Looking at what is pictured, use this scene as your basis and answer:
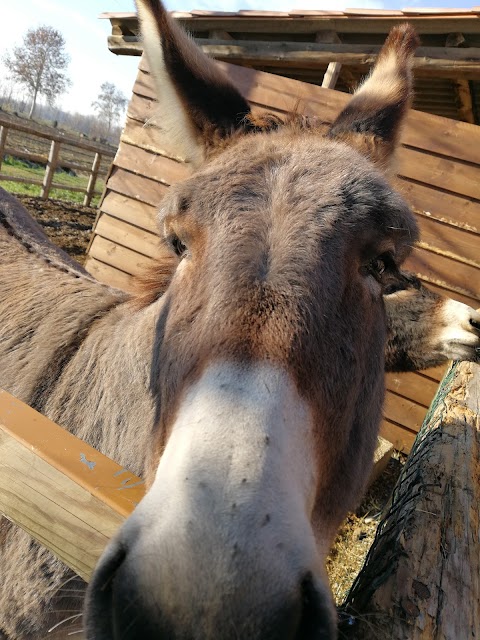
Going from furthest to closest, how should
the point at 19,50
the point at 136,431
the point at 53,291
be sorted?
the point at 19,50 → the point at 53,291 → the point at 136,431

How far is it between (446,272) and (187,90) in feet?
15.1

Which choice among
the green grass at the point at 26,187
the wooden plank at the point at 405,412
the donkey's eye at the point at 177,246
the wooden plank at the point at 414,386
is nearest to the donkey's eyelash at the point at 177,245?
the donkey's eye at the point at 177,246

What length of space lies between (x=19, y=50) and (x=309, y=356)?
92.0 m

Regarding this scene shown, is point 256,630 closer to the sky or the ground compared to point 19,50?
closer to the ground

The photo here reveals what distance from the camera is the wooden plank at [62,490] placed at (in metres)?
1.23

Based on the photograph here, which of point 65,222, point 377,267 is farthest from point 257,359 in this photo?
point 65,222

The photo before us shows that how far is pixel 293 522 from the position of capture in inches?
40.6

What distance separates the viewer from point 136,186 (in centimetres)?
715

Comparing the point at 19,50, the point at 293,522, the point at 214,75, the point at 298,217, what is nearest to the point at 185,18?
the point at 214,75

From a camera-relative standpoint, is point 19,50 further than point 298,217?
Yes

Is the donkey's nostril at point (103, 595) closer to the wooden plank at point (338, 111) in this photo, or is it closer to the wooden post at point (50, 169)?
the wooden plank at point (338, 111)

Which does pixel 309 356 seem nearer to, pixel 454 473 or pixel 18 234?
pixel 454 473

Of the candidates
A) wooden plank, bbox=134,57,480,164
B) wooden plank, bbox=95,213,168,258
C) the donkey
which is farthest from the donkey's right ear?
wooden plank, bbox=95,213,168,258

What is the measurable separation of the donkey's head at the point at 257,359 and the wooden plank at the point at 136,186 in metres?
4.76
